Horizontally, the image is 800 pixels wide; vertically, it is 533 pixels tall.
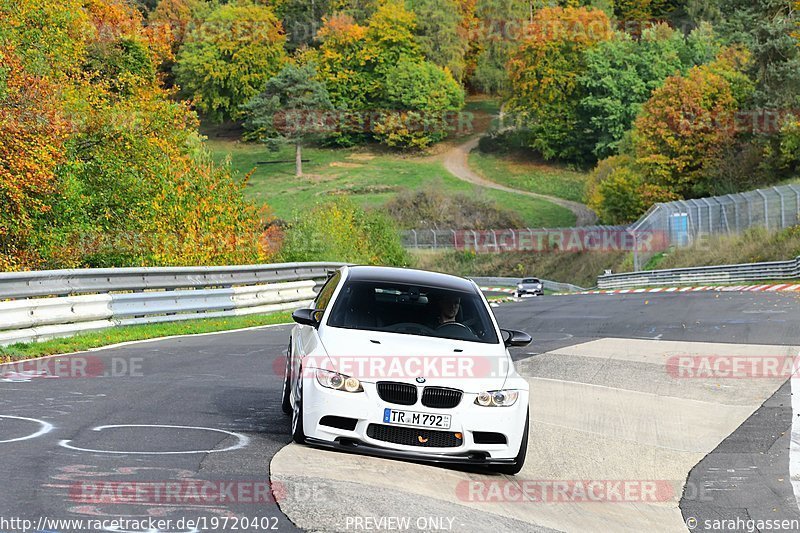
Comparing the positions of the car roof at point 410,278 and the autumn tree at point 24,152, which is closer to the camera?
the car roof at point 410,278

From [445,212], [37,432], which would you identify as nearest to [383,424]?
[37,432]

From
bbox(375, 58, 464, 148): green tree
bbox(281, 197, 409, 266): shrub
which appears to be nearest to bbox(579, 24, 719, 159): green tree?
bbox(375, 58, 464, 148): green tree

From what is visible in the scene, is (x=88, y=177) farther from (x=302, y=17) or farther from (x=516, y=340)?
(x=302, y=17)

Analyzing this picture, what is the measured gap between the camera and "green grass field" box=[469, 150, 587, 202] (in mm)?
110312

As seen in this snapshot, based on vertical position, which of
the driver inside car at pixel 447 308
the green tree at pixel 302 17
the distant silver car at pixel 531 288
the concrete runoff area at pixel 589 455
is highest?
the driver inside car at pixel 447 308

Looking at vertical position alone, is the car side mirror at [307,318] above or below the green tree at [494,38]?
above

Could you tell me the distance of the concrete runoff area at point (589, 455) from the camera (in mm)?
7645

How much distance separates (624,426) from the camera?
38.9ft

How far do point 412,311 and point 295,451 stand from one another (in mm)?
1996

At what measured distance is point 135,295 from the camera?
20.1 m

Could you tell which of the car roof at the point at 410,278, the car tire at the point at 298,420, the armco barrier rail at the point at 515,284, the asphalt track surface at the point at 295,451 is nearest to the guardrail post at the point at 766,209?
the armco barrier rail at the point at 515,284

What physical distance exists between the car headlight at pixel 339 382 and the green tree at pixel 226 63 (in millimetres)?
127339

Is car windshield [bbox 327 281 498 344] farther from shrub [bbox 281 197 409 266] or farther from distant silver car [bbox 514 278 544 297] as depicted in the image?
distant silver car [bbox 514 278 544 297]

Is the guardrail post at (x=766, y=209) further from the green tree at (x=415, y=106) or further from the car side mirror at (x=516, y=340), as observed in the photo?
the green tree at (x=415, y=106)
